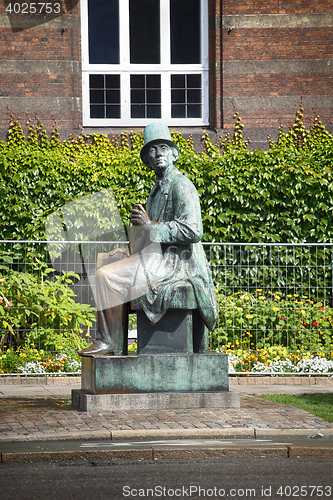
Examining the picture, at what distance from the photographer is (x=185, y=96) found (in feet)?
46.9

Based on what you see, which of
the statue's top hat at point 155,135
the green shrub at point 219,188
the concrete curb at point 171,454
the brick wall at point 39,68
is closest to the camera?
the concrete curb at point 171,454

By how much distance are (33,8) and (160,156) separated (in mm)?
7977

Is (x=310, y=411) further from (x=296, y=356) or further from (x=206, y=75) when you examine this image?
(x=206, y=75)

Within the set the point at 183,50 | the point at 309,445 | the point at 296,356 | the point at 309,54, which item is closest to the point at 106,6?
the point at 183,50

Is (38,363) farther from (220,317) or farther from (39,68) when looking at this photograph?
(39,68)

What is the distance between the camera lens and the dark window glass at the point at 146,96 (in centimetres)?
1430

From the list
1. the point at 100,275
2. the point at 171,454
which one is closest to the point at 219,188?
the point at 100,275

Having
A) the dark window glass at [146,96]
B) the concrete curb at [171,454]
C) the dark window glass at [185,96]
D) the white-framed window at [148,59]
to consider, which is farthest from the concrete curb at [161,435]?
the dark window glass at [146,96]

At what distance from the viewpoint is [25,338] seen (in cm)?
1030

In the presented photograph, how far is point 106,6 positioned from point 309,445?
37.5 ft

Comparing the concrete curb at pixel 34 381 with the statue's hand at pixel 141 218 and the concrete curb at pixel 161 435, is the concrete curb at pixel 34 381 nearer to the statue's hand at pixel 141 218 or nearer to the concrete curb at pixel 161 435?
the statue's hand at pixel 141 218

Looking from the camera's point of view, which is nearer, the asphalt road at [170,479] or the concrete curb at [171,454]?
the asphalt road at [170,479]

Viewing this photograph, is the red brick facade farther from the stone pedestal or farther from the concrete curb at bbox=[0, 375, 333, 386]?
the stone pedestal

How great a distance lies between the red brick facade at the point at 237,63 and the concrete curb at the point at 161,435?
8703 mm
